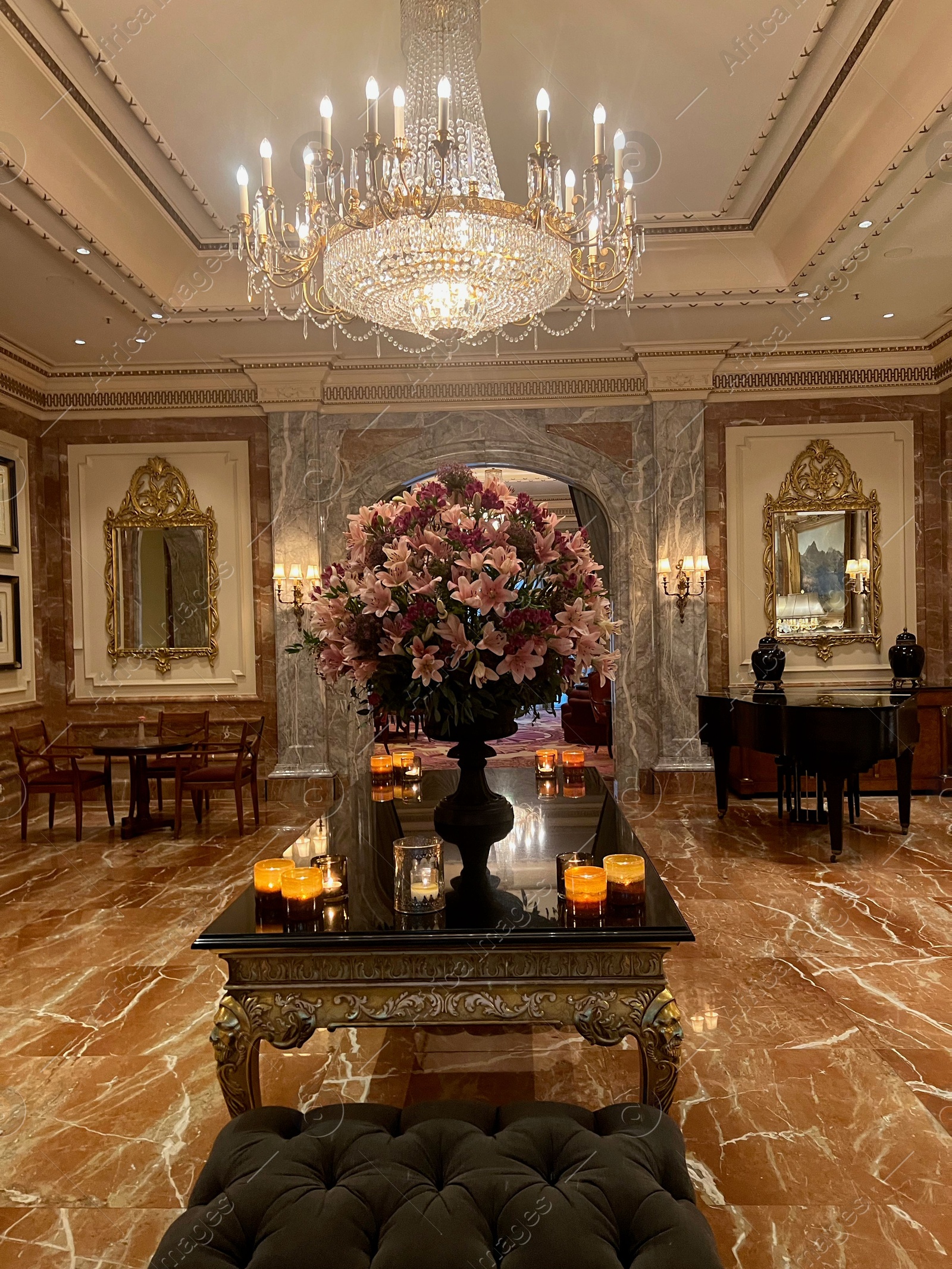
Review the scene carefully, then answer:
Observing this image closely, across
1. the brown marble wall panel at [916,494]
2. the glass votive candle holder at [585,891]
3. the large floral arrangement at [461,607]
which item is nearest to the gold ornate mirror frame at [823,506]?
the brown marble wall panel at [916,494]

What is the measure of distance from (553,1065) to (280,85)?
4686mm

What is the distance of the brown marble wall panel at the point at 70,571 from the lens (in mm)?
8047

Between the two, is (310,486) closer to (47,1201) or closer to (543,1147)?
(47,1201)

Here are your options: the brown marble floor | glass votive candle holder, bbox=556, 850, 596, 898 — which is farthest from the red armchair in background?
glass votive candle holder, bbox=556, 850, 596, 898

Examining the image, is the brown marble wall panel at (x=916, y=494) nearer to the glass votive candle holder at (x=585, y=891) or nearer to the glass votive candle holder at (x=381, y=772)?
the glass votive candle holder at (x=381, y=772)

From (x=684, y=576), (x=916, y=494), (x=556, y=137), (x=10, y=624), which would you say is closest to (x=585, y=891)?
(x=556, y=137)

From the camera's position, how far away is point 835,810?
18.3 feet

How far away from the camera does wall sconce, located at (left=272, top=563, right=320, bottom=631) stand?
784 centimetres

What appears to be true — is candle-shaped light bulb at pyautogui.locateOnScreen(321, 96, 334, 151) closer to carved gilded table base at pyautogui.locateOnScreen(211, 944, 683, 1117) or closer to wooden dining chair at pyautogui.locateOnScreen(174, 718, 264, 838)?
carved gilded table base at pyautogui.locateOnScreen(211, 944, 683, 1117)

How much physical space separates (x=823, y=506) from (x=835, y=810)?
3.39 metres

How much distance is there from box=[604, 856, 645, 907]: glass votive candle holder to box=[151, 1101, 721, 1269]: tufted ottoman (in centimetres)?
45

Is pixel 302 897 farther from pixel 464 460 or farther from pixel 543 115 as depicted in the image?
pixel 464 460

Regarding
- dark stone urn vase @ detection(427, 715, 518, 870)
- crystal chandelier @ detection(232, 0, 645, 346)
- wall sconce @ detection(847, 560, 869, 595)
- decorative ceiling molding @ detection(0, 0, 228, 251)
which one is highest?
decorative ceiling molding @ detection(0, 0, 228, 251)

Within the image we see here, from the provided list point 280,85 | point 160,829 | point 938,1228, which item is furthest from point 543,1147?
point 160,829
